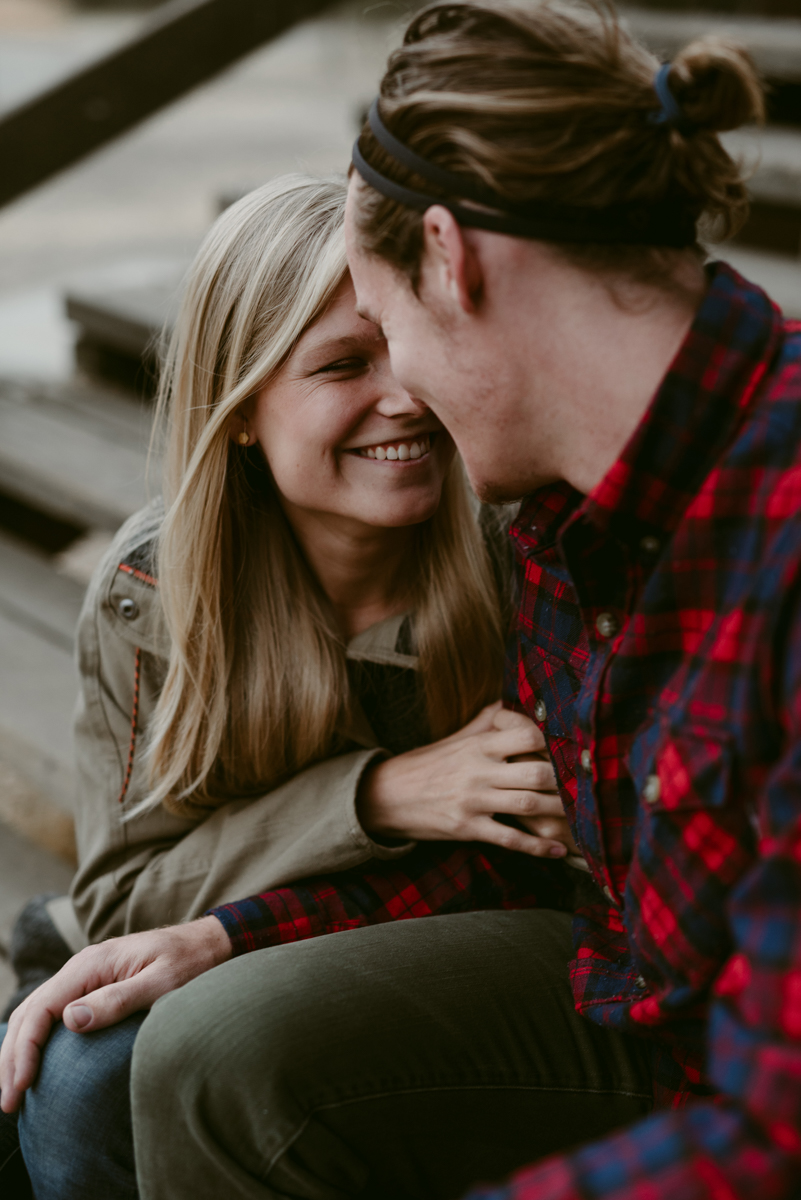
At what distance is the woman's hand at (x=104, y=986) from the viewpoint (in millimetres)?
1301

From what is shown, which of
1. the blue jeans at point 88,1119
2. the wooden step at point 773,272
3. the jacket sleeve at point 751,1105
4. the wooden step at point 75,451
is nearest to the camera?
the jacket sleeve at point 751,1105

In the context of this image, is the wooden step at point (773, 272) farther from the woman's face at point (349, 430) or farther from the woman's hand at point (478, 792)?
the woman's hand at point (478, 792)

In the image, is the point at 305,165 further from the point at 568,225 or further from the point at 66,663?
the point at 66,663

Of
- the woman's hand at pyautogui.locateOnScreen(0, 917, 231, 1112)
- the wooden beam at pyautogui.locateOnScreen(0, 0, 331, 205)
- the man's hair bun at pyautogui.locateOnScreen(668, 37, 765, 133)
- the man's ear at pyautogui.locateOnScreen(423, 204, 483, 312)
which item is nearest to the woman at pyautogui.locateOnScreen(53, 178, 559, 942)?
the woman's hand at pyautogui.locateOnScreen(0, 917, 231, 1112)

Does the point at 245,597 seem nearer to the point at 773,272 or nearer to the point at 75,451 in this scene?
the point at 75,451

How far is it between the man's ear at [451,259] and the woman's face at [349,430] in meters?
0.37

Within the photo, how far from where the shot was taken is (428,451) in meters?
1.47

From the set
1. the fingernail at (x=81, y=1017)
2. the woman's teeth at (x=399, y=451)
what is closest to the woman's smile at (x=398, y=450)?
the woman's teeth at (x=399, y=451)

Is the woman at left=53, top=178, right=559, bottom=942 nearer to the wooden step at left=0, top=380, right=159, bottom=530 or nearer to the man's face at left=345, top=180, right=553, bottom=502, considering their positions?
the man's face at left=345, top=180, right=553, bottom=502

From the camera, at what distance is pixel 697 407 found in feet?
3.18

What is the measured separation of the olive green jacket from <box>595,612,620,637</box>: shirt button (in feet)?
1.56

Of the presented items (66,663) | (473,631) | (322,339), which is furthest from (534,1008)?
(66,663)

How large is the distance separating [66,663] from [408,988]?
1376 millimetres

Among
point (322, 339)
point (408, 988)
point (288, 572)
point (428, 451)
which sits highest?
point (322, 339)
